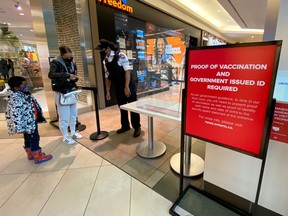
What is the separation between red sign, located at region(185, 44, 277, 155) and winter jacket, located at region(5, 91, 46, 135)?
1.87 metres

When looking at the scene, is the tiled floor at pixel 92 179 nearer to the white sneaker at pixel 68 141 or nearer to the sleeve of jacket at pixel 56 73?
the white sneaker at pixel 68 141

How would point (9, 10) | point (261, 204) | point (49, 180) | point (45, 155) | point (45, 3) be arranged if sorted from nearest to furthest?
point (261, 204) < point (49, 180) < point (45, 155) < point (45, 3) < point (9, 10)

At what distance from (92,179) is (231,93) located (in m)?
1.66

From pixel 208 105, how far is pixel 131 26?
457 centimetres

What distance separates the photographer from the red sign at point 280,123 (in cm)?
108

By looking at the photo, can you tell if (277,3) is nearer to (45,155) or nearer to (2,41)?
(45,155)

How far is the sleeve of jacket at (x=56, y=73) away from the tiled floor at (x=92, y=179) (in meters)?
1.08

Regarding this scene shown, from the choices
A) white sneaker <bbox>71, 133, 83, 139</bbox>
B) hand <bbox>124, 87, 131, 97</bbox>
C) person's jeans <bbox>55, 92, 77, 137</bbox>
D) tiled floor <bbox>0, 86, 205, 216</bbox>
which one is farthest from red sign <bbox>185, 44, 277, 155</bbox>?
white sneaker <bbox>71, 133, 83, 139</bbox>

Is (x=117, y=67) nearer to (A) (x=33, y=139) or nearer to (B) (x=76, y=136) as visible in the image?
(B) (x=76, y=136)

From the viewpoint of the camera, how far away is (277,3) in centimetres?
103

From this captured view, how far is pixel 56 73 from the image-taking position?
2375 millimetres

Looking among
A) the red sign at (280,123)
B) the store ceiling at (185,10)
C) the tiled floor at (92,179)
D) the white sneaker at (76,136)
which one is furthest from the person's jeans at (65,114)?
the store ceiling at (185,10)

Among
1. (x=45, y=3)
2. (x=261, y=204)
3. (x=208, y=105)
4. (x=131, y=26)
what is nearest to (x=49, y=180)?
(x=208, y=105)

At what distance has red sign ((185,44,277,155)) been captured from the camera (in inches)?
36.4
